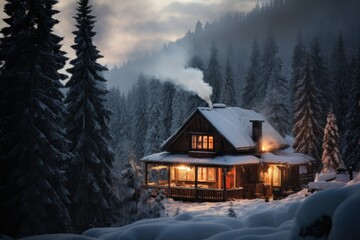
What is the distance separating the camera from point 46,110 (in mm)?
20953

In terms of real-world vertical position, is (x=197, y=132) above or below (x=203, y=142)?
above

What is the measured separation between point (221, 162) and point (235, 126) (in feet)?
19.9

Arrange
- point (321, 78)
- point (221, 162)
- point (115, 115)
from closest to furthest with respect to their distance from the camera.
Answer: point (221, 162) → point (321, 78) → point (115, 115)

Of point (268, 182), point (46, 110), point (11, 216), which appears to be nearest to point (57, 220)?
point (11, 216)

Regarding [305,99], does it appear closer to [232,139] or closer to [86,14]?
[232,139]

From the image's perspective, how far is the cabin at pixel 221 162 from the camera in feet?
111

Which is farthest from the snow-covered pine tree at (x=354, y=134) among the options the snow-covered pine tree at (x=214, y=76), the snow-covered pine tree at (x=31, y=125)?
the snow-covered pine tree at (x=31, y=125)

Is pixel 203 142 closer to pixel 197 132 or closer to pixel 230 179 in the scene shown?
pixel 197 132

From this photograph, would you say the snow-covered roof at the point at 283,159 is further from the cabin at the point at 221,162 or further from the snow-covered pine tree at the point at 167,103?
the snow-covered pine tree at the point at 167,103

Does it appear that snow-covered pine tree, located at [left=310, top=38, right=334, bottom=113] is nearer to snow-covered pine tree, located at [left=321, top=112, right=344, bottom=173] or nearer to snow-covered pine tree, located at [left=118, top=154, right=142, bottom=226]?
snow-covered pine tree, located at [left=321, top=112, right=344, bottom=173]

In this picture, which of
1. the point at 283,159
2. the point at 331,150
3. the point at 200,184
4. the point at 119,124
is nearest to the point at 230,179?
the point at 200,184

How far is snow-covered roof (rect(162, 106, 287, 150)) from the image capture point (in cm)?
3553

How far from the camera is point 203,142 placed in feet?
119

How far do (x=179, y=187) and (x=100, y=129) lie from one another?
11.2 metres
